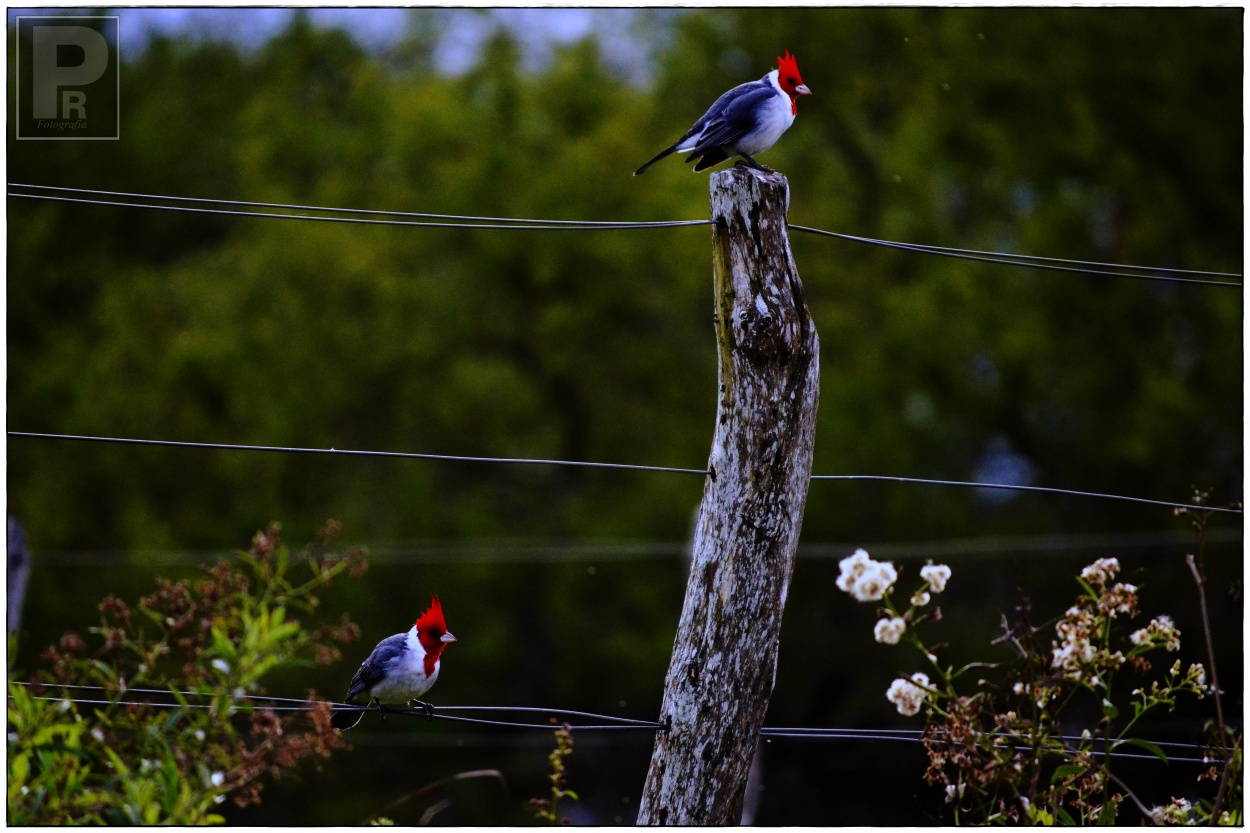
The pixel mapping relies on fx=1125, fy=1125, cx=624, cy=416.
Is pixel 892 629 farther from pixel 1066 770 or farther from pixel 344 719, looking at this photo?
pixel 344 719

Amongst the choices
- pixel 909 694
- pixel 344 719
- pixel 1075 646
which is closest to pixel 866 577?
pixel 909 694

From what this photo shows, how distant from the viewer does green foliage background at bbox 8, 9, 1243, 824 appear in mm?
6059

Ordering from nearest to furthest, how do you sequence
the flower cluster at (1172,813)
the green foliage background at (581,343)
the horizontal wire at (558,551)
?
1. the flower cluster at (1172,813)
2. the horizontal wire at (558,551)
3. the green foliage background at (581,343)

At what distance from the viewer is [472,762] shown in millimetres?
7125

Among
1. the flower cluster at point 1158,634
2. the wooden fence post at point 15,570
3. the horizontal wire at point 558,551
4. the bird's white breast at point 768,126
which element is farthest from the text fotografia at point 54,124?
the horizontal wire at point 558,551

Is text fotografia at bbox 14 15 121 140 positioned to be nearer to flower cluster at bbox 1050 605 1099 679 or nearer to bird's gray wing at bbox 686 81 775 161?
bird's gray wing at bbox 686 81 775 161

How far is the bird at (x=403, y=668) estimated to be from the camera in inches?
92.2

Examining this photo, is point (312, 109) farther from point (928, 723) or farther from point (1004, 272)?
point (928, 723)

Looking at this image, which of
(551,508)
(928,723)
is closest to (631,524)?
(551,508)

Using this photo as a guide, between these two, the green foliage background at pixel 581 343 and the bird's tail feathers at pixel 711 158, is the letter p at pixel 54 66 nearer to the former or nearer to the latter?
the bird's tail feathers at pixel 711 158

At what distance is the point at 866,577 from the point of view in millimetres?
1973

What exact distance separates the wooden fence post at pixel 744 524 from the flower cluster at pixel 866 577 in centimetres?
11

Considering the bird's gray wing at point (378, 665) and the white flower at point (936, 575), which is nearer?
the white flower at point (936, 575)

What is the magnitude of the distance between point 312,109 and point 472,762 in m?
4.67
